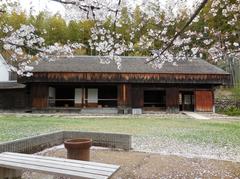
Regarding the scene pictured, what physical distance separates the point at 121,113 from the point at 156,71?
4.56 m

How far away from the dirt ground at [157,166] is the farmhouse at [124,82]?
19472 millimetres

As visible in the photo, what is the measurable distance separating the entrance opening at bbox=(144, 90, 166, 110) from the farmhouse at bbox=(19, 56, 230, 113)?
0.60 meters

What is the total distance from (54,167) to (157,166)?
2.80 meters

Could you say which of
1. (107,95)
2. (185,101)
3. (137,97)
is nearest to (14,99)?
(107,95)

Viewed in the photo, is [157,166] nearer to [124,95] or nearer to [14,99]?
[124,95]

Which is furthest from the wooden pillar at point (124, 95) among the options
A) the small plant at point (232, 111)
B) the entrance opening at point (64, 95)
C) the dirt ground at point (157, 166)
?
the dirt ground at point (157, 166)

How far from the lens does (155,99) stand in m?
32.1

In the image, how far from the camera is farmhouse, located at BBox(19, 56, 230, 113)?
1084 inches

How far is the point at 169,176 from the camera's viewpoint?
19.7 feet

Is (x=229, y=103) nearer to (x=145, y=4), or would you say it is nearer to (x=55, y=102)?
(x=55, y=102)

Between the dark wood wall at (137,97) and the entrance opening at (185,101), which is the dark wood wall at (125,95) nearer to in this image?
the dark wood wall at (137,97)

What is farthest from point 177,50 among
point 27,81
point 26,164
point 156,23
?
point 27,81

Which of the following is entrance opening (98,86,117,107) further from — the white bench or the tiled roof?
the white bench

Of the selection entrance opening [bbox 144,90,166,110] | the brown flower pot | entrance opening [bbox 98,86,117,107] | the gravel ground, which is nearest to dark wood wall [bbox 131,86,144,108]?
entrance opening [bbox 144,90,166,110]
